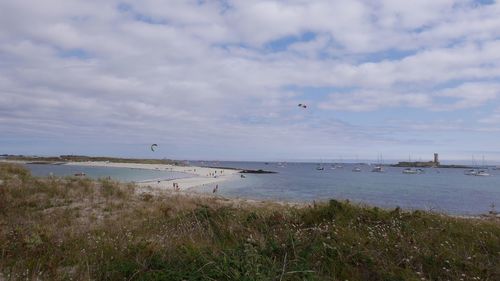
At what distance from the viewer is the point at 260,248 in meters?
6.07

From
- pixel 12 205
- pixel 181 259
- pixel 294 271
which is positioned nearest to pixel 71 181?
pixel 12 205

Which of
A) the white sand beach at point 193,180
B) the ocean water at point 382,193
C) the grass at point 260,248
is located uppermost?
the grass at point 260,248

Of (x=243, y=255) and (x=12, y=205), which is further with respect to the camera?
(x=12, y=205)

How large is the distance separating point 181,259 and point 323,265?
193cm

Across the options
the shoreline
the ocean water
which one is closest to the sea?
the ocean water

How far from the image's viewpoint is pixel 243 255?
18.4 feet

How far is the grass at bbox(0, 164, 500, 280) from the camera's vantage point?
5.30 metres

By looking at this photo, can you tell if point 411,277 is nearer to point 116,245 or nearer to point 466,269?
point 466,269

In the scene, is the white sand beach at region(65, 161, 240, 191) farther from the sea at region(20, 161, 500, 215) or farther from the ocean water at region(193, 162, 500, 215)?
the ocean water at region(193, 162, 500, 215)

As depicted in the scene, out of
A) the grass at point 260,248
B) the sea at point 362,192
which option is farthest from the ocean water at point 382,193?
the grass at point 260,248

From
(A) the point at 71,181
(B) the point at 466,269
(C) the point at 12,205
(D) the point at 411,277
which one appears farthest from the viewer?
(A) the point at 71,181

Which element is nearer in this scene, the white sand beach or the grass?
the grass

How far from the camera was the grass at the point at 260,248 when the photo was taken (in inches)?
209

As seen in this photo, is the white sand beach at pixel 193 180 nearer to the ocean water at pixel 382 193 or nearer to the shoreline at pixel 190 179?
the shoreline at pixel 190 179
